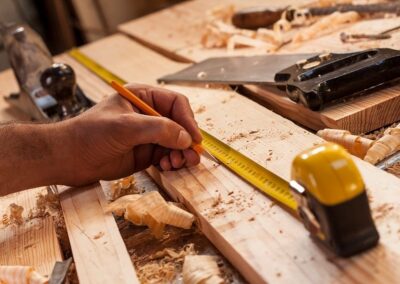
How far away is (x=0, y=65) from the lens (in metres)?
A: 4.18

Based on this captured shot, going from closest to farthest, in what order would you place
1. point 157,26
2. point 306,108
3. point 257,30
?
point 306,108 → point 257,30 → point 157,26

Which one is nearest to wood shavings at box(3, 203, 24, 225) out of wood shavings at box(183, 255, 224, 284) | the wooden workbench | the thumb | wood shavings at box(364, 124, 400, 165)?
the wooden workbench

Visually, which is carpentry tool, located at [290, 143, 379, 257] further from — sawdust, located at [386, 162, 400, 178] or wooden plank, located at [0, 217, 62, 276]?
wooden plank, located at [0, 217, 62, 276]

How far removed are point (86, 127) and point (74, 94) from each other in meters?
0.62

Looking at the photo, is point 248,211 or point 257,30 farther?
point 257,30

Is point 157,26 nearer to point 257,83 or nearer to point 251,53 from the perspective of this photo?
point 251,53

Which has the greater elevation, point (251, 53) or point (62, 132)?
point (62, 132)

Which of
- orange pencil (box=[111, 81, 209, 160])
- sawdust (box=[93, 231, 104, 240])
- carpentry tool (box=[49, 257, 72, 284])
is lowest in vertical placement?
sawdust (box=[93, 231, 104, 240])

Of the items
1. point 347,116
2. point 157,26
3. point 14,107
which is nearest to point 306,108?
point 347,116

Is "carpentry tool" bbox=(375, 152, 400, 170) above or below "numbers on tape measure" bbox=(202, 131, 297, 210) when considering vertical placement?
below

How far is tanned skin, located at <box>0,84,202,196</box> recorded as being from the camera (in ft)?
3.77

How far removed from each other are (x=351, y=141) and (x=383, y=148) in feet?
0.23

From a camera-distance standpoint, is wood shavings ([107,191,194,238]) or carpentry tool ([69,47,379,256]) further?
wood shavings ([107,191,194,238])

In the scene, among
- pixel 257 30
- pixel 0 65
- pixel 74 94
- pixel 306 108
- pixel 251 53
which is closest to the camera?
pixel 306 108
